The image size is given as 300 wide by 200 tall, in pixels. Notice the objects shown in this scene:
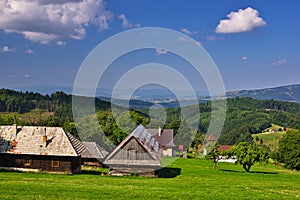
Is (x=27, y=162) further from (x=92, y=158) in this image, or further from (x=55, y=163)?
(x=92, y=158)

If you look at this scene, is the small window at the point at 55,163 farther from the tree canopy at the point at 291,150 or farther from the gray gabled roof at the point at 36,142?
the tree canopy at the point at 291,150

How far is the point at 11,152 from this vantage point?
38.2m

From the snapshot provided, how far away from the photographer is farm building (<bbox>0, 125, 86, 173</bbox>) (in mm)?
37844

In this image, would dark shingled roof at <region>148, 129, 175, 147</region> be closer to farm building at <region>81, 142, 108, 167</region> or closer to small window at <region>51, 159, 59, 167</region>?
farm building at <region>81, 142, 108, 167</region>

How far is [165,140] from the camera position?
9281 centimetres

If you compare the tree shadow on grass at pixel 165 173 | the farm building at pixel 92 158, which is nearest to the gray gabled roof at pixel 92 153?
the farm building at pixel 92 158

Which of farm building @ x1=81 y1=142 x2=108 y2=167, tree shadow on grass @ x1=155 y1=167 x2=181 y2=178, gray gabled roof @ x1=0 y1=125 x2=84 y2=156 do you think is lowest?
tree shadow on grass @ x1=155 y1=167 x2=181 y2=178

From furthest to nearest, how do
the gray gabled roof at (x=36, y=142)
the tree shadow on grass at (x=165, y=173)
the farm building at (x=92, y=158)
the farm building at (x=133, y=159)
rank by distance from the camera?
the farm building at (x=92, y=158) < the tree shadow on grass at (x=165, y=173) < the gray gabled roof at (x=36, y=142) < the farm building at (x=133, y=159)

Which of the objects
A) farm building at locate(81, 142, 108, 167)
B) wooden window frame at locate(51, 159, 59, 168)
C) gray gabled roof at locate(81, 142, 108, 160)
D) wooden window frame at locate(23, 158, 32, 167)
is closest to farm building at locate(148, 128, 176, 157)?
gray gabled roof at locate(81, 142, 108, 160)

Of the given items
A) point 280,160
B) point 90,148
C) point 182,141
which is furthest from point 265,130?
point 90,148

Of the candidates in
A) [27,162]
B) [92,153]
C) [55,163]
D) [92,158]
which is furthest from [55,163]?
[92,153]

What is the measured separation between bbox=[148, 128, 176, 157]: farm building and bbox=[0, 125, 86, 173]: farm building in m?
52.5

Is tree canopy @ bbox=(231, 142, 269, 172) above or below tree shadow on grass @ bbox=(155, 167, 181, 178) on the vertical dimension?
above

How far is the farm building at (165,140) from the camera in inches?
3590
